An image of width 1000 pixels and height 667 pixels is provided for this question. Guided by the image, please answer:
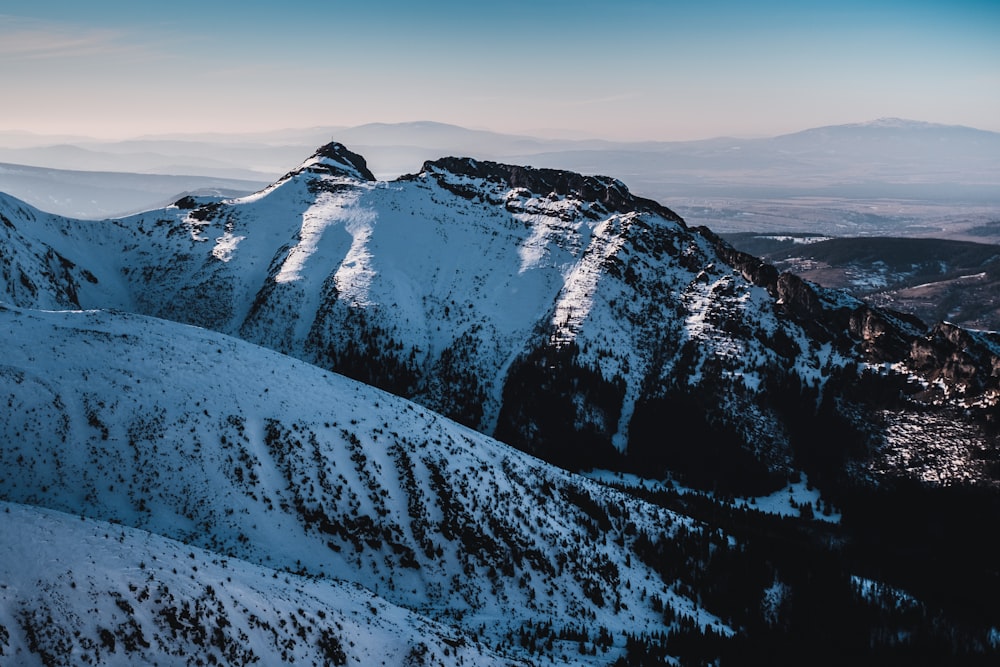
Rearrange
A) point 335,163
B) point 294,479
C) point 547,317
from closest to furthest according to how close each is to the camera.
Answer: point 294,479 → point 547,317 → point 335,163

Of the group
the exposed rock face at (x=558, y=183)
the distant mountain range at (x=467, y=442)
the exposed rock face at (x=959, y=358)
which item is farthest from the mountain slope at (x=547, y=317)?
the exposed rock face at (x=558, y=183)

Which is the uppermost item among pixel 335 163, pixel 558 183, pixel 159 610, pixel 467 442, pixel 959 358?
pixel 335 163

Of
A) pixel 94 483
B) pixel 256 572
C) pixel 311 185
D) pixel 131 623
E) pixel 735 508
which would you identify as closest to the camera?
pixel 131 623

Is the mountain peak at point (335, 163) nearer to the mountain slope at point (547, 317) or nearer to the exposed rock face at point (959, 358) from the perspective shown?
the mountain slope at point (547, 317)

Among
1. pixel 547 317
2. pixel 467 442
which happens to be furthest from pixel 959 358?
pixel 467 442

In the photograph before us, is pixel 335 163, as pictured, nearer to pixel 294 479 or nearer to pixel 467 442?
pixel 467 442

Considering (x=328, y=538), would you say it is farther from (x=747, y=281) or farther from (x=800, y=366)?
(x=747, y=281)

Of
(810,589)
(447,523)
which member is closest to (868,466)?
(810,589)

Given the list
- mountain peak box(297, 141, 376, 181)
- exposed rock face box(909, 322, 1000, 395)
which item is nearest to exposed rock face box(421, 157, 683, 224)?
mountain peak box(297, 141, 376, 181)
